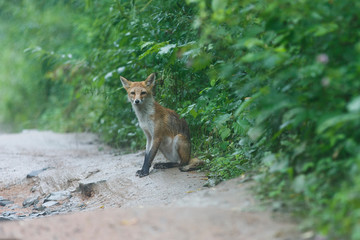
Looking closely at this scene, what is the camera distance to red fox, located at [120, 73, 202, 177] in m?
6.66

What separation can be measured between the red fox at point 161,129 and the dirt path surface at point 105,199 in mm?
326

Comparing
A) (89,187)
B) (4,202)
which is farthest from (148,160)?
(4,202)

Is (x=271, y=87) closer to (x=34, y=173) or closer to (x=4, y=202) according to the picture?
(x=4, y=202)

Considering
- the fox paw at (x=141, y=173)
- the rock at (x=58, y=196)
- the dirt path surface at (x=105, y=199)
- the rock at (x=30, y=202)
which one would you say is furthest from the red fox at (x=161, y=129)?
the rock at (x=30, y=202)

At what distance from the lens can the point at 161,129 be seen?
267 inches

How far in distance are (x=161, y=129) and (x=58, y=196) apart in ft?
6.38

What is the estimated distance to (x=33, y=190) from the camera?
712cm

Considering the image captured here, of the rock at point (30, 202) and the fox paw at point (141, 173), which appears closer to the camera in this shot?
the fox paw at point (141, 173)

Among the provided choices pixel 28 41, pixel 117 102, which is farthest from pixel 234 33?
pixel 28 41

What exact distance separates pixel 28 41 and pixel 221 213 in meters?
15.0

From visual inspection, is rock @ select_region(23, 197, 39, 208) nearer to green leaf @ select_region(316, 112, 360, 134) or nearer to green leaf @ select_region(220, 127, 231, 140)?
green leaf @ select_region(220, 127, 231, 140)

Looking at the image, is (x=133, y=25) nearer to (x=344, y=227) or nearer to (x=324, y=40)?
(x=324, y=40)

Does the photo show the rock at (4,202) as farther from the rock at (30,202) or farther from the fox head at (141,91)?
the fox head at (141,91)

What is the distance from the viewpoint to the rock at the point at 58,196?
21.6 feet
